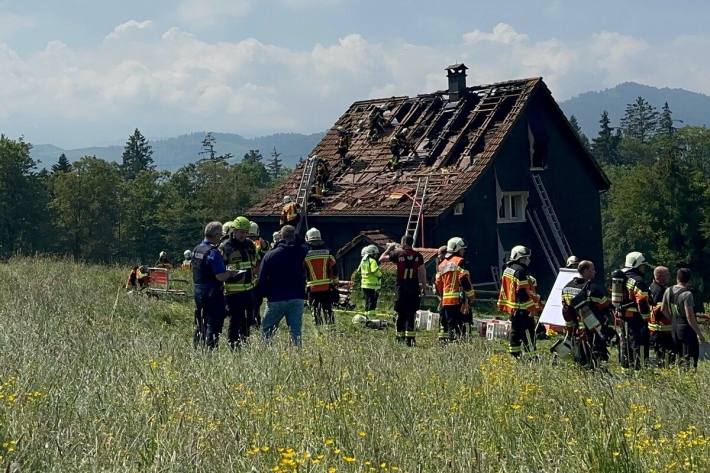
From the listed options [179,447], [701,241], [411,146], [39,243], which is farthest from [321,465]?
[39,243]

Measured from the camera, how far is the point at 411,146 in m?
26.8

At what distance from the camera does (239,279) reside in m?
10.3

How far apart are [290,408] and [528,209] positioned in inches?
928

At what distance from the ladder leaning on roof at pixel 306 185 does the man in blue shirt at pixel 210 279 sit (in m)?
16.5

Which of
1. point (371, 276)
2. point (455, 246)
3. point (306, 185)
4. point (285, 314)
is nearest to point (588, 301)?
point (455, 246)

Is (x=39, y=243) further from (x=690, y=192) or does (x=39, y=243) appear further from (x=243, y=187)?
(x=690, y=192)

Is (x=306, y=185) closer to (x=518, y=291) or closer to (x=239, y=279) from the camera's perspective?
(x=239, y=279)

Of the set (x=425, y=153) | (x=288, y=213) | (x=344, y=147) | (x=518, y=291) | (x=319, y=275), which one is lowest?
(x=518, y=291)

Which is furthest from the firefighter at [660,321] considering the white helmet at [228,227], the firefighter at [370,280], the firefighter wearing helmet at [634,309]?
the firefighter at [370,280]

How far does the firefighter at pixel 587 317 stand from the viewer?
920 centimetres

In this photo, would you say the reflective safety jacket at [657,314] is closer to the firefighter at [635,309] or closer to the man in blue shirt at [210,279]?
the firefighter at [635,309]

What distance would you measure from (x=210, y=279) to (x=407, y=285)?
403cm

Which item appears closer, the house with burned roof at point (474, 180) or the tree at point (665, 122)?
the house with burned roof at point (474, 180)

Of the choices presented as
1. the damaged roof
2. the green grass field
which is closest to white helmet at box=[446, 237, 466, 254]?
the green grass field
